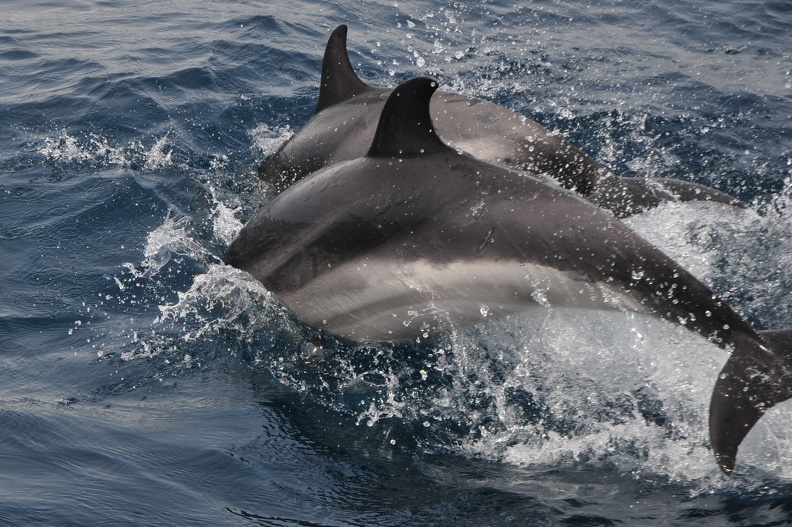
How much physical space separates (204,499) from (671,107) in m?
9.16

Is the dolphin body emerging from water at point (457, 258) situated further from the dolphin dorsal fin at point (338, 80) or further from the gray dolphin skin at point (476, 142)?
the dolphin dorsal fin at point (338, 80)

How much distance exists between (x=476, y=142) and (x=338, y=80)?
68.4 inches

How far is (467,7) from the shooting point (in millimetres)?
17156

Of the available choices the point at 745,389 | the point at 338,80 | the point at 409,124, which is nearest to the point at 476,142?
the point at 338,80

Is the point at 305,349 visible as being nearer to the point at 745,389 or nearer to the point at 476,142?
the point at 476,142

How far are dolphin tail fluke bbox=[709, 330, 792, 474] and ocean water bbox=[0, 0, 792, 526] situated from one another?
11.4 inches

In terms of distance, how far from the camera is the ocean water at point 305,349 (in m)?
5.55

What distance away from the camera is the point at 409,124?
623 centimetres

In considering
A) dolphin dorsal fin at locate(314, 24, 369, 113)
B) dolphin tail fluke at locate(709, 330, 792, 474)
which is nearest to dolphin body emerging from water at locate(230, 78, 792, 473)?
dolphin tail fluke at locate(709, 330, 792, 474)

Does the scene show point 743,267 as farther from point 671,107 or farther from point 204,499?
point 204,499

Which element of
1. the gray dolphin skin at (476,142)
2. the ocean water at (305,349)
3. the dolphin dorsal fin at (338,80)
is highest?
the dolphin dorsal fin at (338,80)

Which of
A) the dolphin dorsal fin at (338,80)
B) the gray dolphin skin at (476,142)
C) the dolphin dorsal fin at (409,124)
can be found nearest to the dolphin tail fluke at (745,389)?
the dolphin dorsal fin at (409,124)

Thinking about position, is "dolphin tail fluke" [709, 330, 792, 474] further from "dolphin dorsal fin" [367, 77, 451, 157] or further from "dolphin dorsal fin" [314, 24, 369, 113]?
"dolphin dorsal fin" [314, 24, 369, 113]

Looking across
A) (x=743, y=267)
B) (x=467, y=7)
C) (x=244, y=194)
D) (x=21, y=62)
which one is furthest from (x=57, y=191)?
(x=467, y=7)
